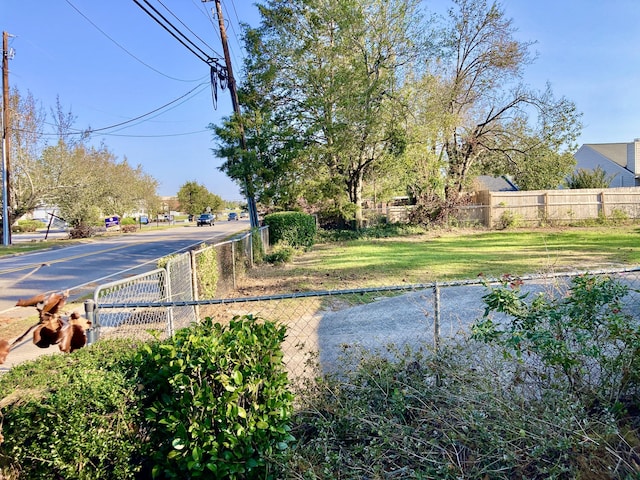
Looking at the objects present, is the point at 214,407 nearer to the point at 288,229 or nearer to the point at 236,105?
the point at 288,229

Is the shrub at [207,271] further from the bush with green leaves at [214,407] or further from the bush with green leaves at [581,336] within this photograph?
the bush with green leaves at [581,336]

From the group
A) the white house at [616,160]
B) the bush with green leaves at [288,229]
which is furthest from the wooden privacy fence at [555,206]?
the white house at [616,160]

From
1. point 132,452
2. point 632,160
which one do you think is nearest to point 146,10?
point 132,452

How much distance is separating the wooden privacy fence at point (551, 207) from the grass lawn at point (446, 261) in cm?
427

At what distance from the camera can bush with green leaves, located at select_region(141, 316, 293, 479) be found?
2.28 meters

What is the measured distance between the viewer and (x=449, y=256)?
12898 millimetres

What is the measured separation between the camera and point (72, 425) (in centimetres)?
213

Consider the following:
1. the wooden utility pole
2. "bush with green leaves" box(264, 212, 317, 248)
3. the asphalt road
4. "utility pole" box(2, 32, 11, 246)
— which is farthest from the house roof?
"utility pole" box(2, 32, 11, 246)

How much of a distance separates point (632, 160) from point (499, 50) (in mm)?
19566

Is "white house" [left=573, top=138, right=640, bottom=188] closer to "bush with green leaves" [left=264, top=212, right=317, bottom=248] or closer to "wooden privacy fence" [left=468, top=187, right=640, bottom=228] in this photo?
"wooden privacy fence" [left=468, top=187, right=640, bottom=228]

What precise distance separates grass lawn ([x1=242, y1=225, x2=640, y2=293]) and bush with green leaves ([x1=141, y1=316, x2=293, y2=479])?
513 centimetres

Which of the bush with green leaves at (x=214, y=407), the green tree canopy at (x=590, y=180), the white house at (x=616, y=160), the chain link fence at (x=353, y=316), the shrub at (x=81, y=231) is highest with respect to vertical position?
the white house at (x=616, y=160)

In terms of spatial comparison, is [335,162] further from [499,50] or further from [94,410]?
[94,410]

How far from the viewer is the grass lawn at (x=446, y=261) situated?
9.36 metres
